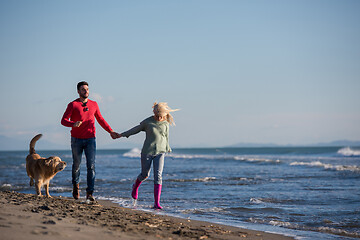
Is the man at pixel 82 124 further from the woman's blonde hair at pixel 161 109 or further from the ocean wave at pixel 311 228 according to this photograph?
the ocean wave at pixel 311 228

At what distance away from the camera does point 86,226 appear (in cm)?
420

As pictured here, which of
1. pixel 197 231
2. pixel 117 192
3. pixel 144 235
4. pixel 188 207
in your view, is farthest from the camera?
pixel 117 192

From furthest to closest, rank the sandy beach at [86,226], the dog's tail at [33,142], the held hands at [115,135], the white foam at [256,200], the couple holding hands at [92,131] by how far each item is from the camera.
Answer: the white foam at [256,200], the dog's tail at [33,142], the held hands at [115,135], the couple holding hands at [92,131], the sandy beach at [86,226]

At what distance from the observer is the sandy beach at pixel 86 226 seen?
376cm

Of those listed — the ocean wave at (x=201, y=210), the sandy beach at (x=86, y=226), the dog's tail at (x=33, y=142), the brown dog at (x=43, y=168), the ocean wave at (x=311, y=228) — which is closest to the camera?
the sandy beach at (x=86, y=226)

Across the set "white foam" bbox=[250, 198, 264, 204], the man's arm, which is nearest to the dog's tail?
the man's arm

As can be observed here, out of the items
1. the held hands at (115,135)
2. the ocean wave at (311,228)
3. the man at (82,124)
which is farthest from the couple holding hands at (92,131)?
the ocean wave at (311,228)

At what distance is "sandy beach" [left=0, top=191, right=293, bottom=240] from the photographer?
3764 millimetres

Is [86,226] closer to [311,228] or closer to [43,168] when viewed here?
[43,168]

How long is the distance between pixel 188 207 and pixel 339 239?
313cm

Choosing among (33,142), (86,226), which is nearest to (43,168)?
(33,142)

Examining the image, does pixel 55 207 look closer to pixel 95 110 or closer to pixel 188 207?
pixel 95 110

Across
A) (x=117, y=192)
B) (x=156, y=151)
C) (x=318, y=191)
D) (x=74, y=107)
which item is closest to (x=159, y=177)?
(x=156, y=151)

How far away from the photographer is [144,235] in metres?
4.12
